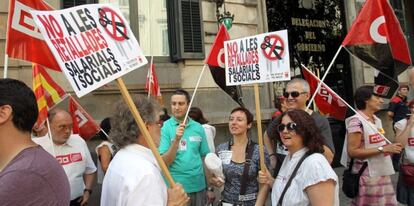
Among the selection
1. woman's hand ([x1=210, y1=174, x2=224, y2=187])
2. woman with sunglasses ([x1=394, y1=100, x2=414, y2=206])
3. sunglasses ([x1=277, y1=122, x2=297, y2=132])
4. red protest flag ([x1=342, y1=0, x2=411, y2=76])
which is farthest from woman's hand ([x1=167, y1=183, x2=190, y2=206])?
red protest flag ([x1=342, y1=0, x2=411, y2=76])

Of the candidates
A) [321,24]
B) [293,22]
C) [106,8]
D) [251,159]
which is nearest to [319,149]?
[251,159]

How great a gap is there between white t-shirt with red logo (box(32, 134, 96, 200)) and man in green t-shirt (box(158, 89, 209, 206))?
2.69 ft

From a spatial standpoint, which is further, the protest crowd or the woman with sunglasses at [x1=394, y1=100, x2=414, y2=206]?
the woman with sunglasses at [x1=394, y1=100, x2=414, y2=206]

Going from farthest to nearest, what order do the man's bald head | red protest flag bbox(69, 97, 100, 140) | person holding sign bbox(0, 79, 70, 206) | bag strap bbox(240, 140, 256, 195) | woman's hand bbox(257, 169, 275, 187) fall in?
red protest flag bbox(69, 97, 100, 140), the man's bald head, bag strap bbox(240, 140, 256, 195), woman's hand bbox(257, 169, 275, 187), person holding sign bbox(0, 79, 70, 206)

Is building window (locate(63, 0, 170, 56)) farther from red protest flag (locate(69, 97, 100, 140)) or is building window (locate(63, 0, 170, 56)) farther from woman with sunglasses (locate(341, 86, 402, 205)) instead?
woman with sunglasses (locate(341, 86, 402, 205))

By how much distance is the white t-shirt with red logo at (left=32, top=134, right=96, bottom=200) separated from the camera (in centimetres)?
432

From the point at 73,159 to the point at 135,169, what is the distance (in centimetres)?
239

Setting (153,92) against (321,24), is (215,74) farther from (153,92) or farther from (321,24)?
(321,24)

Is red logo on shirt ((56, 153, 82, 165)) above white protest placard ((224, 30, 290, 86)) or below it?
below

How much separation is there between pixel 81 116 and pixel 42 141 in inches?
44.4

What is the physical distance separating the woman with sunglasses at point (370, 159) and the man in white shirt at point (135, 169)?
7.35 ft

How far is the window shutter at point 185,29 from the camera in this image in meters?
7.62

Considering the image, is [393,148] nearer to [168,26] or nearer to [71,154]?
[71,154]

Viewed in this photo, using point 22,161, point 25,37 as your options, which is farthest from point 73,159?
point 22,161
